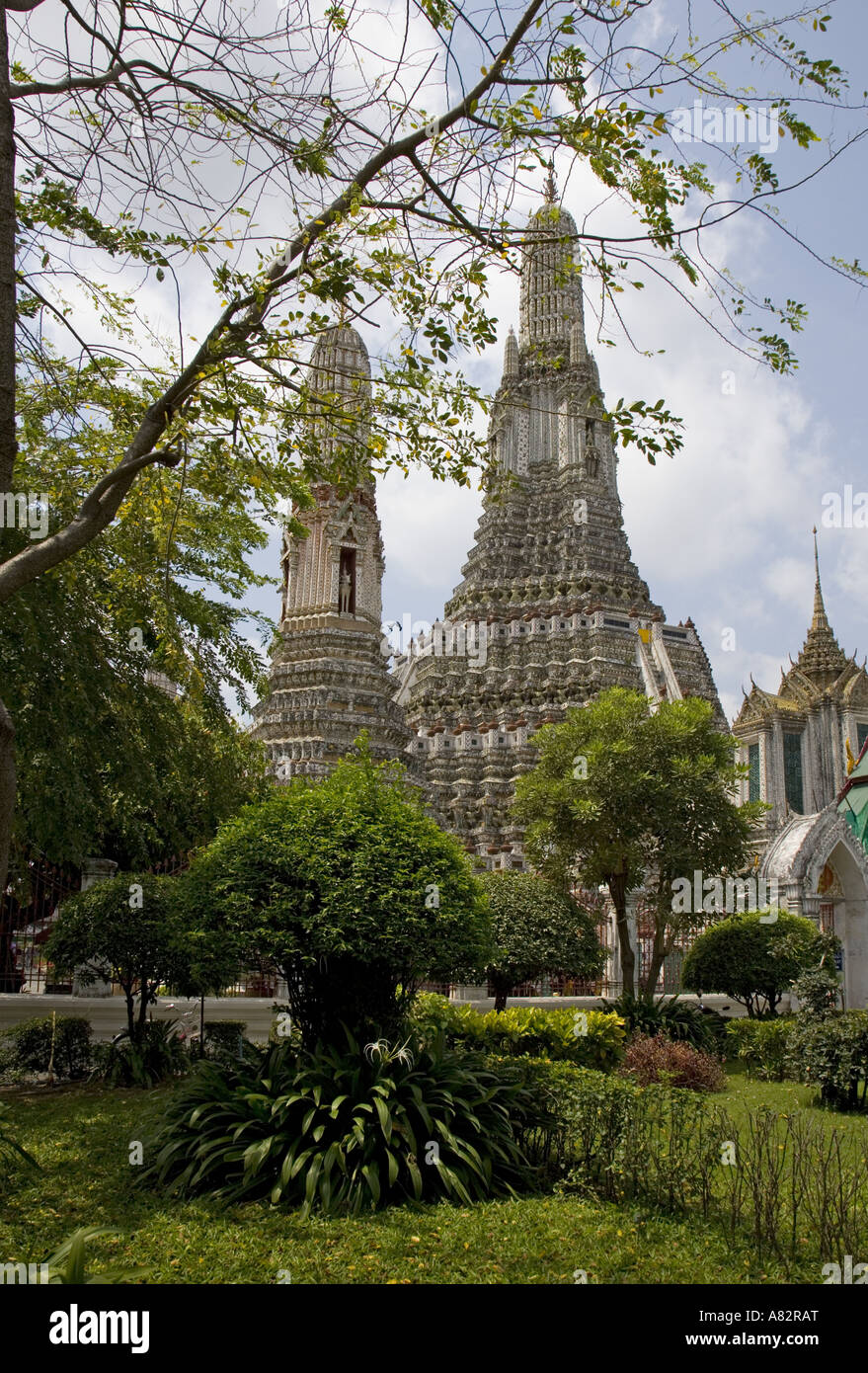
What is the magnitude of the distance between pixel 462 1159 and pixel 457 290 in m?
6.22

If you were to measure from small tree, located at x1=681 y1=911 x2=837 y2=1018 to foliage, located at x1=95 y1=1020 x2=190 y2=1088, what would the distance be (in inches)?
376

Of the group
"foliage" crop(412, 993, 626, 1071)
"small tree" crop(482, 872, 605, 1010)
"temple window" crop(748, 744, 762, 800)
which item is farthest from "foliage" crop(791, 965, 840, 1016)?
"temple window" crop(748, 744, 762, 800)

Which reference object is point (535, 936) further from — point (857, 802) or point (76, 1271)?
point (76, 1271)

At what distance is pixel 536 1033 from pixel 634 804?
5.82 metres

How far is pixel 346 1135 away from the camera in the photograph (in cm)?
675

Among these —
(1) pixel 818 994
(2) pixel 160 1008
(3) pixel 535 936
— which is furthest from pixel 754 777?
(2) pixel 160 1008

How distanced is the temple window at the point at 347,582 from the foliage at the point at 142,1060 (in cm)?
2244

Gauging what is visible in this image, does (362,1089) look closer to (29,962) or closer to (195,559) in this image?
(195,559)

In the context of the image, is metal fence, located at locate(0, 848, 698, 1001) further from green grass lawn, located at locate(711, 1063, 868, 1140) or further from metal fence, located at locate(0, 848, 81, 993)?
green grass lawn, located at locate(711, 1063, 868, 1140)

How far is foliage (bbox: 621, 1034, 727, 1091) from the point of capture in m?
11.3

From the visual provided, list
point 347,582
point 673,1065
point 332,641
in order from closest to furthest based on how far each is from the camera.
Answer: point 673,1065 < point 332,641 < point 347,582

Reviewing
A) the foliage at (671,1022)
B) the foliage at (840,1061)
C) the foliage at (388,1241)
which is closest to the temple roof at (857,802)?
the foliage at (671,1022)

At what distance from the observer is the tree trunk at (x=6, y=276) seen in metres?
5.46

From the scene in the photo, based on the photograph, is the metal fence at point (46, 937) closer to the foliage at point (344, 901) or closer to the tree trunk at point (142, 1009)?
the foliage at point (344, 901)
